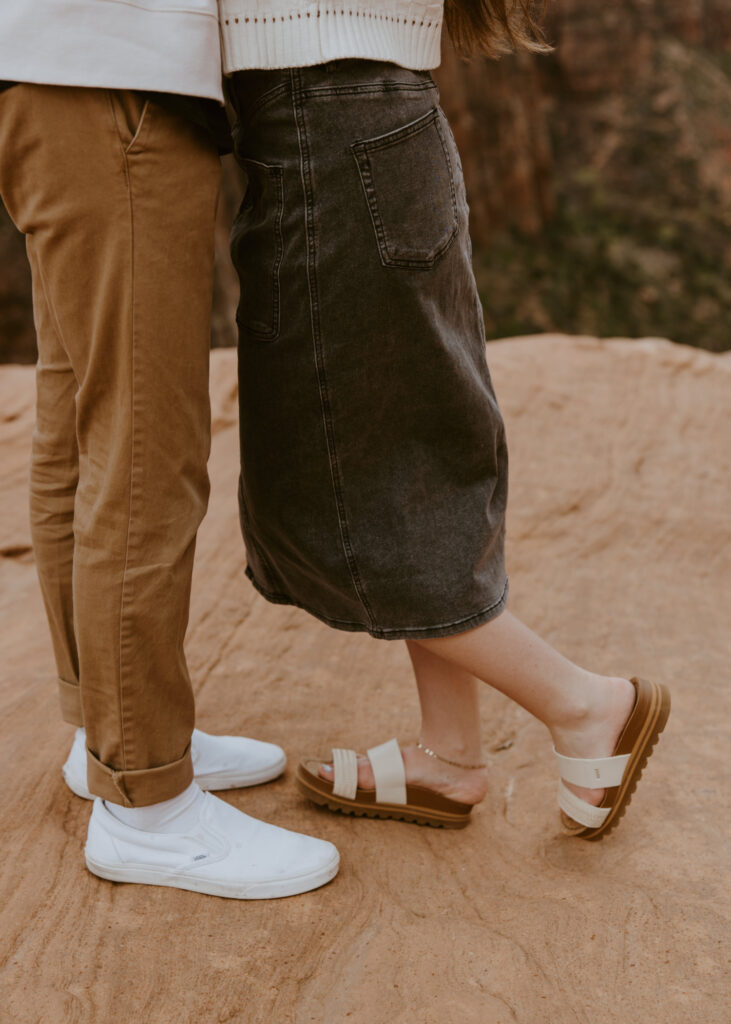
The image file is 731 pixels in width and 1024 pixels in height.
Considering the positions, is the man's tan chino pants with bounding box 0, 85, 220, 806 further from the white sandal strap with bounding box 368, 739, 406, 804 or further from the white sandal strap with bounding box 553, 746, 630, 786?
the white sandal strap with bounding box 553, 746, 630, 786

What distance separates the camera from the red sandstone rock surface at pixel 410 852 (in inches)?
50.3

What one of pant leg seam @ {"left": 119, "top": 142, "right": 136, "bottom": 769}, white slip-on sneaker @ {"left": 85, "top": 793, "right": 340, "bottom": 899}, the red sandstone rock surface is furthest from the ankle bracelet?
pant leg seam @ {"left": 119, "top": 142, "right": 136, "bottom": 769}

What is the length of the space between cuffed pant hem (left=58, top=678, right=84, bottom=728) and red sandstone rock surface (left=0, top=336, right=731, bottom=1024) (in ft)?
0.47

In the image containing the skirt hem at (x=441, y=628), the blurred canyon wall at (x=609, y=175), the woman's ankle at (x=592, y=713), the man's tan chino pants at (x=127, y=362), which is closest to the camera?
the man's tan chino pants at (x=127, y=362)

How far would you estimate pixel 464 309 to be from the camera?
1.42 m

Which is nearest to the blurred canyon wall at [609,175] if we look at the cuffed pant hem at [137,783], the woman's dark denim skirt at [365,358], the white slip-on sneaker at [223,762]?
the white slip-on sneaker at [223,762]

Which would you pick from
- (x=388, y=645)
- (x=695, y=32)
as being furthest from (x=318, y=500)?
(x=695, y=32)

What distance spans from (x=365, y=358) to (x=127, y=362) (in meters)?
0.30

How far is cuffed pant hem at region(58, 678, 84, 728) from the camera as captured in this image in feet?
5.49

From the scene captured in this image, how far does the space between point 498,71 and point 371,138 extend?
1185 centimetres

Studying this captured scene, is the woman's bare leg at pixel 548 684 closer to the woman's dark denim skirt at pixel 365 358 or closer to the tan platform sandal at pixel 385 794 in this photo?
the woman's dark denim skirt at pixel 365 358

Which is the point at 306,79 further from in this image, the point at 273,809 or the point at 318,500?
the point at 273,809

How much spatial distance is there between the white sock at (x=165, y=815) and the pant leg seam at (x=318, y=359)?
396mm

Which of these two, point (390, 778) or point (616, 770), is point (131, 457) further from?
point (616, 770)
